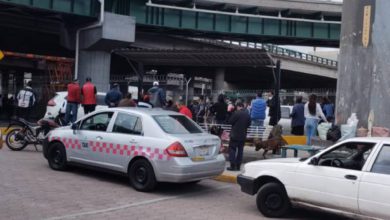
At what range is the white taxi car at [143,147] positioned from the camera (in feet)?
31.4

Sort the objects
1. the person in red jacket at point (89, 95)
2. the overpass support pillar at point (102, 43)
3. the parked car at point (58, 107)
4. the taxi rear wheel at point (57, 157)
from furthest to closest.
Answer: the overpass support pillar at point (102, 43) < the parked car at point (58, 107) < the person in red jacket at point (89, 95) < the taxi rear wheel at point (57, 157)

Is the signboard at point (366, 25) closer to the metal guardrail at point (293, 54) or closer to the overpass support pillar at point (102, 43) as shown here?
the overpass support pillar at point (102, 43)

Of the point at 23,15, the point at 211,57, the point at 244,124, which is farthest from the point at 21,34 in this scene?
the point at 244,124

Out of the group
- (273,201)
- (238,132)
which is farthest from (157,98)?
(273,201)

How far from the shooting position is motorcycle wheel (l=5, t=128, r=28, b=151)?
1445 centimetres

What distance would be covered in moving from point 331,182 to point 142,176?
3667mm

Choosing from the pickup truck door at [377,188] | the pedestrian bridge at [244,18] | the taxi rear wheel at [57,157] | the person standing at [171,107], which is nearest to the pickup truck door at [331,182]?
the pickup truck door at [377,188]

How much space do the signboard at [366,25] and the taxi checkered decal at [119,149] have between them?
674cm

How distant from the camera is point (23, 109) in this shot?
63.5 ft

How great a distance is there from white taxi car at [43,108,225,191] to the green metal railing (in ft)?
65.6

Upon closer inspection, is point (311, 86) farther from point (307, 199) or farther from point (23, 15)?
point (307, 199)

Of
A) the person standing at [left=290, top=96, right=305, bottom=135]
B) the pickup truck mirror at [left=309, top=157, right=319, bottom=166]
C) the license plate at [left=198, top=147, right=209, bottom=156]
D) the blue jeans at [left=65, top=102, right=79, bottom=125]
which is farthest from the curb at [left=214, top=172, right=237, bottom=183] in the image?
the blue jeans at [left=65, top=102, right=79, bottom=125]

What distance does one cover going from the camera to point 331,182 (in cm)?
770

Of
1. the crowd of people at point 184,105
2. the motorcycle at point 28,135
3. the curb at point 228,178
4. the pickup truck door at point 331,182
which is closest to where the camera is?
the pickup truck door at point 331,182
